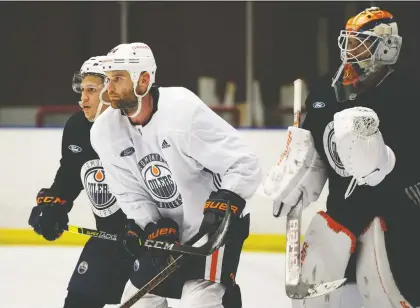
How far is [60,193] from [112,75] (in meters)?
0.56

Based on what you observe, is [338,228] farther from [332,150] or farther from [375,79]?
[375,79]

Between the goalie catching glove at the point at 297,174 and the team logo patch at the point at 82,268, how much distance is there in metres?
0.60

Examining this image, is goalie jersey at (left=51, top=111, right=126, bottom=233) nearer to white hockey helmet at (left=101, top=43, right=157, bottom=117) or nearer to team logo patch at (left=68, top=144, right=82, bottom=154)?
team logo patch at (left=68, top=144, right=82, bottom=154)

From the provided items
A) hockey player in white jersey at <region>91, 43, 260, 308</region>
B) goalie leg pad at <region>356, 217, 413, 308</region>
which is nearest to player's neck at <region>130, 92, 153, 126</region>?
hockey player in white jersey at <region>91, 43, 260, 308</region>

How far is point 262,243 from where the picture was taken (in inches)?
185

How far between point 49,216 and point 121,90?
0.56 meters

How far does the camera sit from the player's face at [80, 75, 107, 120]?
9.48 feet

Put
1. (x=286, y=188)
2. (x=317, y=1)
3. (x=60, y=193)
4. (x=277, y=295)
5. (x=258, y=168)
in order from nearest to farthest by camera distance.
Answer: (x=258, y=168) < (x=286, y=188) < (x=60, y=193) < (x=277, y=295) < (x=317, y=1)

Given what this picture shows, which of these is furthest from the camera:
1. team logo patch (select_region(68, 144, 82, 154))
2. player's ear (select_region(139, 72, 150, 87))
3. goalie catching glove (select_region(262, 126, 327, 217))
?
team logo patch (select_region(68, 144, 82, 154))

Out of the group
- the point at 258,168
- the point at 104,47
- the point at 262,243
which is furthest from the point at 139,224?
the point at 104,47

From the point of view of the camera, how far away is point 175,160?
2361mm

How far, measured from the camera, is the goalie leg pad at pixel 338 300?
2479mm

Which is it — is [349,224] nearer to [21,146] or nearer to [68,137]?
[68,137]

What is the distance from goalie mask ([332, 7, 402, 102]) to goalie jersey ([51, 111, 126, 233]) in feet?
2.59
